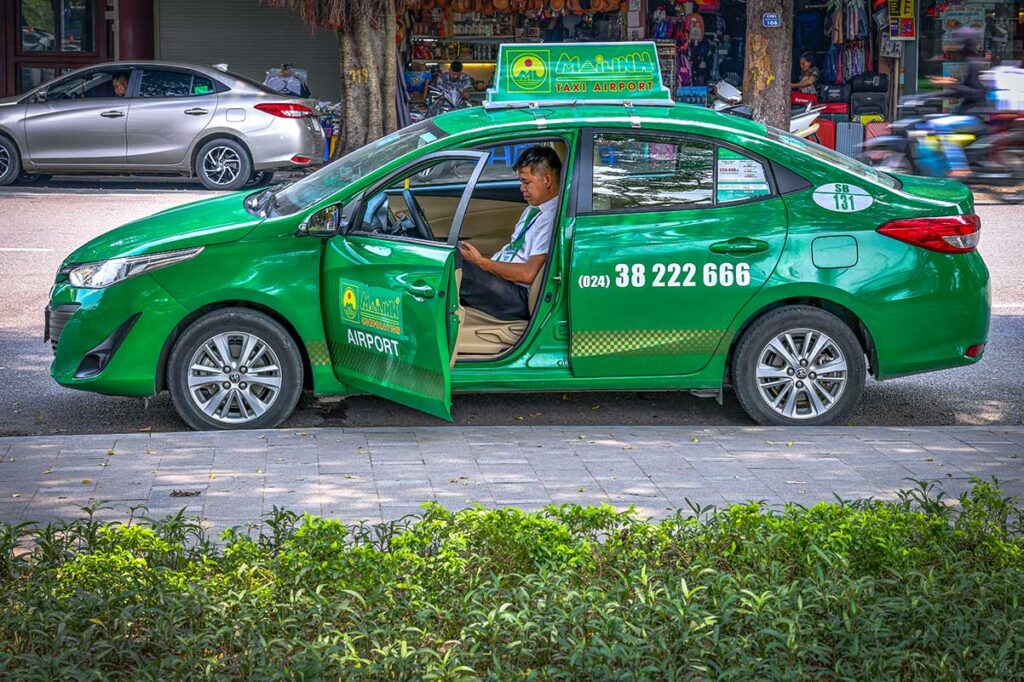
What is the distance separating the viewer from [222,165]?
1850cm

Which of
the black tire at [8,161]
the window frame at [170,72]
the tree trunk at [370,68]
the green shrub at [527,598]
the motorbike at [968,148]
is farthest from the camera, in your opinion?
the tree trunk at [370,68]

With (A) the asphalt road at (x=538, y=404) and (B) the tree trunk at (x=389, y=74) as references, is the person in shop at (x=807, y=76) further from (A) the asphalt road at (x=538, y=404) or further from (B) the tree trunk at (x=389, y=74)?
(A) the asphalt road at (x=538, y=404)

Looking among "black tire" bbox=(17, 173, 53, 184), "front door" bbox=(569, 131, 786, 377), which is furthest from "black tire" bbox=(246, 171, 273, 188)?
"front door" bbox=(569, 131, 786, 377)

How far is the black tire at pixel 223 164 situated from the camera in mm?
18422

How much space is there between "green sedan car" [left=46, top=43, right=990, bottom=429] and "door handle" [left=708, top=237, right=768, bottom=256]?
0.4 inches

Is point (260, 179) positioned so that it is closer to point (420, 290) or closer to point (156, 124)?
point (156, 124)

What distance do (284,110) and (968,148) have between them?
8.50 m

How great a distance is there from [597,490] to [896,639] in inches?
79.0

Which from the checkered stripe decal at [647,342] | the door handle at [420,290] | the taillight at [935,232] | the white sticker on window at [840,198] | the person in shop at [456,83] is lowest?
the checkered stripe decal at [647,342]

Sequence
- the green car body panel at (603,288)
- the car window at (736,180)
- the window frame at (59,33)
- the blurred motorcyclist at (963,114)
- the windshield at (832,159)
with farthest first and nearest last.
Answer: the window frame at (59,33) → the blurred motorcyclist at (963,114) → the windshield at (832,159) → the car window at (736,180) → the green car body panel at (603,288)

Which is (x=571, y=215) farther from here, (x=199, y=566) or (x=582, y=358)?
(x=199, y=566)

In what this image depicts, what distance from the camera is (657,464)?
664 centimetres

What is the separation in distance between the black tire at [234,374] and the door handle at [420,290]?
813 mm

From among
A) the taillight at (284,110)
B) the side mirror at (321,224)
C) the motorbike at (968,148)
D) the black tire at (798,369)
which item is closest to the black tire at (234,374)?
the side mirror at (321,224)
